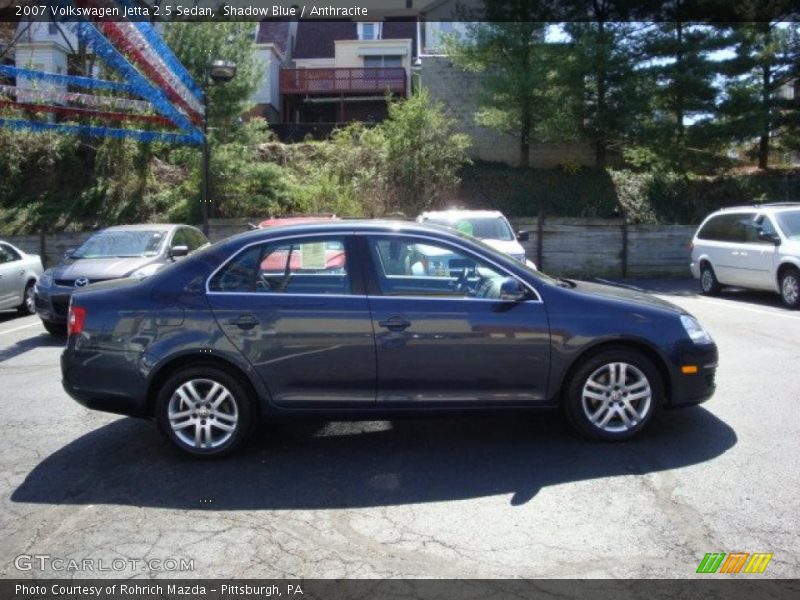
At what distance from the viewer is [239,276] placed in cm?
565

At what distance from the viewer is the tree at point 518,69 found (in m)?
21.9

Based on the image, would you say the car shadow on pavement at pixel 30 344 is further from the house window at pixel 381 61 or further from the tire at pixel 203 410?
the house window at pixel 381 61

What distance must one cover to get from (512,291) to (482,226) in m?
8.34

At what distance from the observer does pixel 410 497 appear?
4.88 meters

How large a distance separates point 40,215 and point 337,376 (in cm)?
1946

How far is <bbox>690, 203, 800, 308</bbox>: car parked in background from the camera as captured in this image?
42.6 feet

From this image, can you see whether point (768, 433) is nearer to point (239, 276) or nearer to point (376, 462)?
point (376, 462)

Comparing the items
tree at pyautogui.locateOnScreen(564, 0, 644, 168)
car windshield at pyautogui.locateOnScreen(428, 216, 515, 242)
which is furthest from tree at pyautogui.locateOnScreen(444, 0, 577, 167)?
car windshield at pyautogui.locateOnScreen(428, 216, 515, 242)

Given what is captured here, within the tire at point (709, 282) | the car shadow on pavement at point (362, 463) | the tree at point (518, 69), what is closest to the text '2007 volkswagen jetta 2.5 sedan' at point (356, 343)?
the car shadow on pavement at point (362, 463)

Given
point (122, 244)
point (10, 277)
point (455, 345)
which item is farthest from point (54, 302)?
point (455, 345)

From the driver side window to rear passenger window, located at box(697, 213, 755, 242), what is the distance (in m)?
10.1

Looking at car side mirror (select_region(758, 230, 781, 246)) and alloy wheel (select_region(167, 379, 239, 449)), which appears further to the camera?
car side mirror (select_region(758, 230, 781, 246))

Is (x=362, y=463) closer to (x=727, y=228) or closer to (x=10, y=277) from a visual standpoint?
(x=10, y=277)

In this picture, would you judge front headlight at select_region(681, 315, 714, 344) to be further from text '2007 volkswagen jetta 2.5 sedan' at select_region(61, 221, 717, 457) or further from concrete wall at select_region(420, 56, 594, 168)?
concrete wall at select_region(420, 56, 594, 168)
